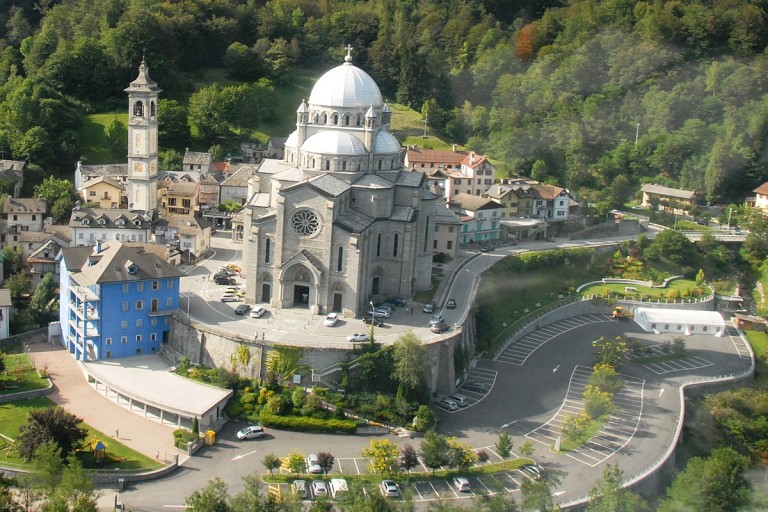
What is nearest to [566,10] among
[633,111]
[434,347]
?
[633,111]

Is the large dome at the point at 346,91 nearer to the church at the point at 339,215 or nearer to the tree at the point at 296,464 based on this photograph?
the church at the point at 339,215

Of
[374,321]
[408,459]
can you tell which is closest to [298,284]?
[374,321]

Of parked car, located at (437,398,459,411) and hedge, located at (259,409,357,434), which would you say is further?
parked car, located at (437,398,459,411)

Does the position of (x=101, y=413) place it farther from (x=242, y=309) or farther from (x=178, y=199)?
(x=178, y=199)

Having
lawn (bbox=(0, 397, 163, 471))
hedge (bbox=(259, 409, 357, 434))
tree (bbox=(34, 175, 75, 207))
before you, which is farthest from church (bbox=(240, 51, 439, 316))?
tree (bbox=(34, 175, 75, 207))

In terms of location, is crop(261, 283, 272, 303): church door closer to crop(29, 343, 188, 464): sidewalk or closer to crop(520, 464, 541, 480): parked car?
crop(29, 343, 188, 464): sidewalk

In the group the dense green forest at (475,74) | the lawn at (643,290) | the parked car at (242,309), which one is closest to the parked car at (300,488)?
the parked car at (242,309)

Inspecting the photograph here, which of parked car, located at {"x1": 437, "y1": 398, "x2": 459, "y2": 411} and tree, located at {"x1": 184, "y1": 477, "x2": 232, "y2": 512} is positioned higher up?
parked car, located at {"x1": 437, "y1": 398, "x2": 459, "y2": 411}
